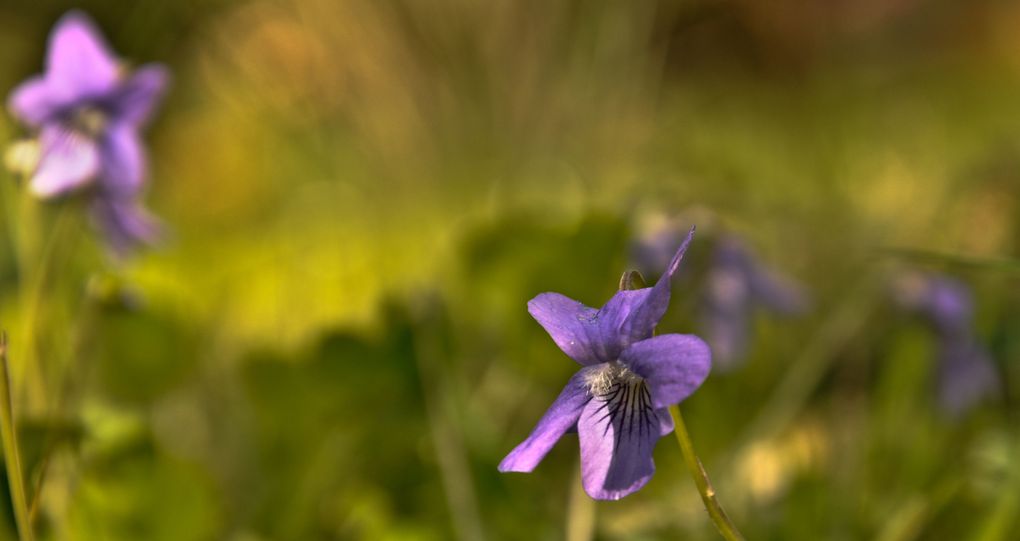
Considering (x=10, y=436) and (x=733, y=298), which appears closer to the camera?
(x=10, y=436)

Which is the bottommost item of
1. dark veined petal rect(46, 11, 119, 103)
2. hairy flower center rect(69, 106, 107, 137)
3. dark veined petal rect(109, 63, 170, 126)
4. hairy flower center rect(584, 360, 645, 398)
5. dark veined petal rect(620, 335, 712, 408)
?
hairy flower center rect(584, 360, 645, 398)

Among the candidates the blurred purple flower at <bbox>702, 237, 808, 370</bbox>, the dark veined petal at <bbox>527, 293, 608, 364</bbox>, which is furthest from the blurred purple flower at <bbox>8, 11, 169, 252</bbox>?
the blurred purple flower at <bbox>702, 237, 808, 370</bbox>

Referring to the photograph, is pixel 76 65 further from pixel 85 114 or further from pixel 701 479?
pixel 701 479

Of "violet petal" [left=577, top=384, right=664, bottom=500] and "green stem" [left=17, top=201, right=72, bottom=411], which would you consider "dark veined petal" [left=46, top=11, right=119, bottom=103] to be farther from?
"violet petal" [left=577, top=384, right=664, bottom=500]

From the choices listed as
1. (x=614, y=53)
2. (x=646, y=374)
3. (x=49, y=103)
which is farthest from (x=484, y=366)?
(x=614, y=53)

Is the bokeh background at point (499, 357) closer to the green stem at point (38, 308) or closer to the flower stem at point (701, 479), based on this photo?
the green stem at point (38, 308)

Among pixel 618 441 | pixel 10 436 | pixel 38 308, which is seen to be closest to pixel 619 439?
pixel 618 441

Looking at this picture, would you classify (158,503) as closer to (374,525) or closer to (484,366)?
(374,525)
